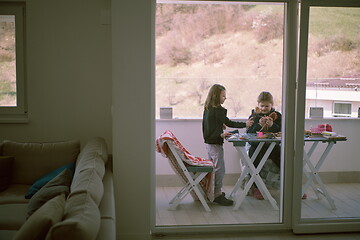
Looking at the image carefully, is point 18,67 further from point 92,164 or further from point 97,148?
point 92,164

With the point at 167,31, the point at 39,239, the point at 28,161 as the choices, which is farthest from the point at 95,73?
the point at 39,239

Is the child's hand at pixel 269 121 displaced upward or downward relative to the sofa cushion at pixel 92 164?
upward

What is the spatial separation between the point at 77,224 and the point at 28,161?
262 centimetres

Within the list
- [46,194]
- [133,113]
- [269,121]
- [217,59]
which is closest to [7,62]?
[133,113]

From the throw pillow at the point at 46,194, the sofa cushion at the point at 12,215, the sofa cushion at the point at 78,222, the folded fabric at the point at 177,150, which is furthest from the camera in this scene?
the folded fabric at the point at 177,150

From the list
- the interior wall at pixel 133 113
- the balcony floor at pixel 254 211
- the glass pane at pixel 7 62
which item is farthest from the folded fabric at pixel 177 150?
the glass pane at pixel 7 62

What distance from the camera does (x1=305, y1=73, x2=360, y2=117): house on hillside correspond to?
14.6 feet

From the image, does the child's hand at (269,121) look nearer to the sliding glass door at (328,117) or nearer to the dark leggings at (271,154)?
the dark leggings at (271,154)

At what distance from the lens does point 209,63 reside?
6.34 meters

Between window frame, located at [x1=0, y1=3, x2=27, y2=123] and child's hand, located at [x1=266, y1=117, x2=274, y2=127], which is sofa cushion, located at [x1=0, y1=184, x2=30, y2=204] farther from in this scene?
child's hand, located at [x1=266, y1=117, x2=274, y2=127]

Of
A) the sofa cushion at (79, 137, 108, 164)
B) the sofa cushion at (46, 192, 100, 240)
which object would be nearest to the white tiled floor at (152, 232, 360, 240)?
the sofa cushion at (79, 137, 108, 164)

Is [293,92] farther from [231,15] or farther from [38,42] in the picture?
[38,42]

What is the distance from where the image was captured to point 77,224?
6.83ft

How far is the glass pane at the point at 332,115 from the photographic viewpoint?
4465 mm
